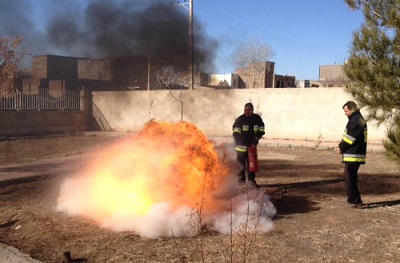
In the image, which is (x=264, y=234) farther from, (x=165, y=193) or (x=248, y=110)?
(x=248, y=110)

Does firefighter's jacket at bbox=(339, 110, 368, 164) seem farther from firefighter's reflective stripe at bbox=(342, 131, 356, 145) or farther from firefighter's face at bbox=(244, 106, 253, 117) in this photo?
firefighter's face at bbox=(244, 106, 253, 117)

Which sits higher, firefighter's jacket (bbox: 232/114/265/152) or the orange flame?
firefighter's jacket (bbox: 232/114/265/152)

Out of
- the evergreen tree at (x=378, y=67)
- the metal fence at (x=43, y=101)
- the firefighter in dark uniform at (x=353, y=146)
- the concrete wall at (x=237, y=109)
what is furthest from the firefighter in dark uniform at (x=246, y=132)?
the metal fence at (x=43, y=101)

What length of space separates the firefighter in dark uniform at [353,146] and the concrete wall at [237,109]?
8894 millimetres

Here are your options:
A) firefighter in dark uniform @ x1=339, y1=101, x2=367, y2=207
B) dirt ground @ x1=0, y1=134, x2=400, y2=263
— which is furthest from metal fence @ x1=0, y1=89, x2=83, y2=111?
firefighter in dark uniform @ x1=339, y1=101, x2=367, y2=207

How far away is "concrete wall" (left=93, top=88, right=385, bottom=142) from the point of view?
1773 cm

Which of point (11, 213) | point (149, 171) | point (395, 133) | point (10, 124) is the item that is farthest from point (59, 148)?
point (395, 133)

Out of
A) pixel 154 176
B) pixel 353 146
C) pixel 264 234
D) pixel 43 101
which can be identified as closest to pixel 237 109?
pixel 43 101

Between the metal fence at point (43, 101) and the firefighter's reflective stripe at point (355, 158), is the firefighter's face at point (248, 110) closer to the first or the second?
the firefighter's reflective stripe at point (355, 158)

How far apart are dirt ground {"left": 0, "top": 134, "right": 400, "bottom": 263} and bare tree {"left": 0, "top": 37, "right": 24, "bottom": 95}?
64.4 ft

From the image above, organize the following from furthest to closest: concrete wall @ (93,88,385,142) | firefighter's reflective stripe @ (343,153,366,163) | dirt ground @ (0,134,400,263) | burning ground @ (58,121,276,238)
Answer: concrete wall @ (93,88,385,142), firefighter's reflective stripe @ (343,153,366,163), burning ground @ (58,121,276,238), dirt ground @ (0,134,400,263)

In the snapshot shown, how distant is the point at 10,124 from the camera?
2123 centimetres

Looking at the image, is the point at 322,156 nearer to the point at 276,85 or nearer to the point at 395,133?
the point at 395,133

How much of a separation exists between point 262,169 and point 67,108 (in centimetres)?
1678
